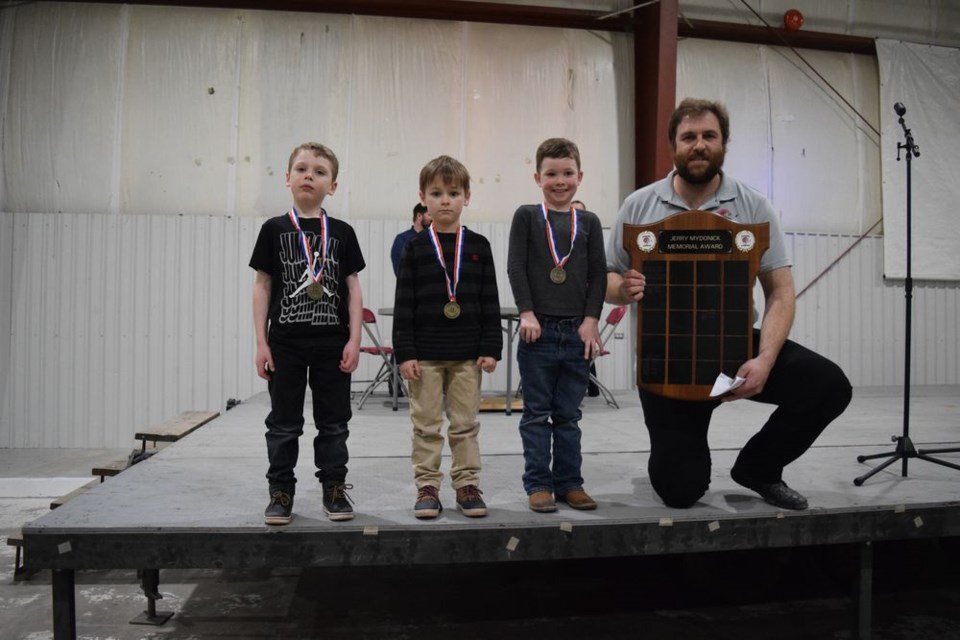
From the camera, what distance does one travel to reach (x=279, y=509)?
73.6 inches

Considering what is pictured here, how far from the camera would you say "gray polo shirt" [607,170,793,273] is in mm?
2094

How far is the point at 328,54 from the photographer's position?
20.5ft

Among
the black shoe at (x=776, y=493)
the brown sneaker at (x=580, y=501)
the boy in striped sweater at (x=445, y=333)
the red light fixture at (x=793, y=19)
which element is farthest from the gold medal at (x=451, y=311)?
the red light fixture at (x=793, y=19)


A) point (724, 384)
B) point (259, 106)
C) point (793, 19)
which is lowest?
point (724, 384)

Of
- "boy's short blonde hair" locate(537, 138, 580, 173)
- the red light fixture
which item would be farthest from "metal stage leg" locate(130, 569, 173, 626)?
the red light fixture

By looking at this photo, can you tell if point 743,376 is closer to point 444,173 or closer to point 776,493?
point 776,493

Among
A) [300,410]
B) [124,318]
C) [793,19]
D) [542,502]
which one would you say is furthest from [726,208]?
[793,19]

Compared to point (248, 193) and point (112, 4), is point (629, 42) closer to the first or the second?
point (248, 193)

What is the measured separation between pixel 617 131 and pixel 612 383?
2.48 meters

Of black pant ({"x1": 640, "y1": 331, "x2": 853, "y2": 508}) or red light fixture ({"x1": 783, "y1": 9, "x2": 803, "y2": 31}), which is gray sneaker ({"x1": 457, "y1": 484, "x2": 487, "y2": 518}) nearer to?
black pant ({"x1": 640, "y1": 331, "x2": 853, "y2": 508})

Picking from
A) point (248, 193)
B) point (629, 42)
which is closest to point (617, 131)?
point (629, 42)

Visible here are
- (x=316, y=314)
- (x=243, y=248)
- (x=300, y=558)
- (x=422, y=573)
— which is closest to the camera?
(x=300, y=558)

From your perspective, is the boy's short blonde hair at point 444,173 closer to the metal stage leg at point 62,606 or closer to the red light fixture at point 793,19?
the metal stage leg at point 62,606

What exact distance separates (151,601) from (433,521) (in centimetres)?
134
